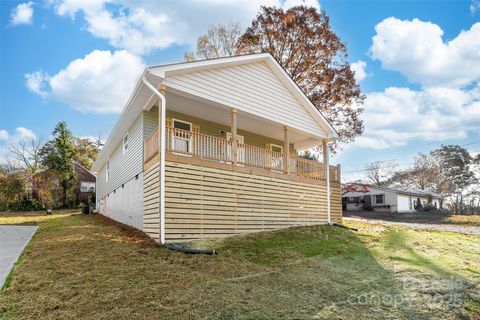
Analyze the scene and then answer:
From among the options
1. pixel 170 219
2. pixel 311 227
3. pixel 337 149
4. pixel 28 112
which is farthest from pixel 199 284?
pixel 337 149

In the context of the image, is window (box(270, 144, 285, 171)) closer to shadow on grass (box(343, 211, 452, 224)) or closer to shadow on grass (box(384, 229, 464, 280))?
shadow on grass (box(384, 229, 464, 280))

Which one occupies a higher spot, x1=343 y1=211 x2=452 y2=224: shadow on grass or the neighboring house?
the neighboring house

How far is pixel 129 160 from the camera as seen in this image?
39.9ft

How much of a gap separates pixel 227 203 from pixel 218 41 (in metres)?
16.1

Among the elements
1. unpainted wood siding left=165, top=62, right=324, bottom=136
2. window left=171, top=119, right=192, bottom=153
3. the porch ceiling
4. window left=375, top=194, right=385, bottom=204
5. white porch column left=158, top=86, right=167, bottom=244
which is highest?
unpainted wood siding left=165, top=62, right=324, bottom=136

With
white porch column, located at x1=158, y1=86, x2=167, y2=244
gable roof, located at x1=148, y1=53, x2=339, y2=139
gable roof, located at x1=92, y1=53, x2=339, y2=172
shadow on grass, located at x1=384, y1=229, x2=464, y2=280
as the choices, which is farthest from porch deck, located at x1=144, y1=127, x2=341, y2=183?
shadow on grass, located at x1=384, y1=229, x2=464, y2=280

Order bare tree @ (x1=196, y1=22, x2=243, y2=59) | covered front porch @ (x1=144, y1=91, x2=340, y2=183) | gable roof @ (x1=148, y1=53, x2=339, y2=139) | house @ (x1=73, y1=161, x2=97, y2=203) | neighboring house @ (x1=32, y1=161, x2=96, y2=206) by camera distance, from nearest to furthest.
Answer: gable roof @ (x1=148, y1=53, x2=339, y2=139)
covered front porch @ (x1=144, y1=91, x2=340, y2=183)
bare tree @ (x1=196, y1=22, x2=243, y2=59)
neighboring house @ (x1=32, y1=161, x2=96, y2=206)
house @ (x1=73, y1=161, x2=97, y2=203)

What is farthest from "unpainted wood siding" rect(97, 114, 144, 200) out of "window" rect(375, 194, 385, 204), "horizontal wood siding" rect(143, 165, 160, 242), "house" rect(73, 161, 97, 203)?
"window" rect(375, 194, 385, 204)

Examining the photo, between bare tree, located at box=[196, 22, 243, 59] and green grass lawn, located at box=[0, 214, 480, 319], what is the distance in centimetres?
1663

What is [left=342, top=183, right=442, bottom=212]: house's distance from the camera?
32938 millimetres

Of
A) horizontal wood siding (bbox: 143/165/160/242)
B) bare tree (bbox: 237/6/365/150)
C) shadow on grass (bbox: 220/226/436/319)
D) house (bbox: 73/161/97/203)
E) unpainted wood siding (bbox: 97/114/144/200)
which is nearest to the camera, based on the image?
shadow on grass (bbox: 220/226/436/319)

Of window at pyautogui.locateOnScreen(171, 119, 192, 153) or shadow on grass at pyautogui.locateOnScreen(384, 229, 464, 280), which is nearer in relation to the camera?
shadow on grass at pyautogui.locateOnScreen(384, 229, 464, 280)

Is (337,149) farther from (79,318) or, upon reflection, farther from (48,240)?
(79,318)

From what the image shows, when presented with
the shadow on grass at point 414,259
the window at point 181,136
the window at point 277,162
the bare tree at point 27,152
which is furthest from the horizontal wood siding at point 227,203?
the bare tree at point 27,152
